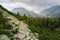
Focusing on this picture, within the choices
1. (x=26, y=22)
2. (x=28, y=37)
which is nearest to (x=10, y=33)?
(x=28, y=37)

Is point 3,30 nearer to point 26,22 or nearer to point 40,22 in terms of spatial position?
point 26,22

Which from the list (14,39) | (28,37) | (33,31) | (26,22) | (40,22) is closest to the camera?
(14,39)

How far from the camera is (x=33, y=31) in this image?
78.6ft

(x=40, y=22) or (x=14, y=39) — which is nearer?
(x=14, y=39)

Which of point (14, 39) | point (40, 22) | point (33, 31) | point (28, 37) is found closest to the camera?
point (14, 39)

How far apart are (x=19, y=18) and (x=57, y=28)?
5207 millimetres

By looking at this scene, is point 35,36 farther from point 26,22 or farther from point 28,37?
point 26,22

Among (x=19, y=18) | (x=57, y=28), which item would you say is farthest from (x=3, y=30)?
(x=57, y=28)

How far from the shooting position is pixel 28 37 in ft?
71.5

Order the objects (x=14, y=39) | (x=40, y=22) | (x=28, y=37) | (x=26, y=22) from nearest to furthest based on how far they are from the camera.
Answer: (x=14, y=39), (x=28, y=37), (x=26, y=22), (x=40, y=22)

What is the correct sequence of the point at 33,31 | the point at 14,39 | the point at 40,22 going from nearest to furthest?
1. the point at 14,39
2. the point at 33,31
3. the point at 40,22

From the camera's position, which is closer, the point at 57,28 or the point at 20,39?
the point at 20,39

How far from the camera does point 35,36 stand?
74.8 feet

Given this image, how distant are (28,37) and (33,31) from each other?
2294mm
